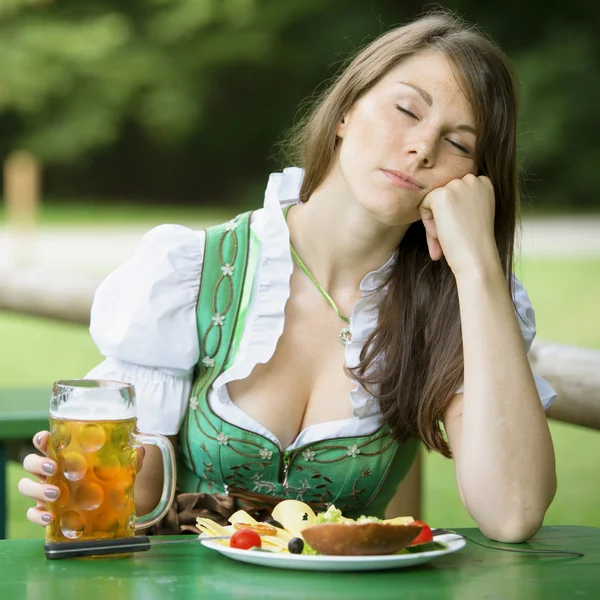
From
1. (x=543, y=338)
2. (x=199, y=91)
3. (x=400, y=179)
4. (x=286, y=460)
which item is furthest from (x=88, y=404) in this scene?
(x=199, y=91)

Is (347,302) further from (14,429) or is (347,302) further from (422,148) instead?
(14,429)

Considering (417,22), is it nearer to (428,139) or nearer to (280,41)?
(428,139)

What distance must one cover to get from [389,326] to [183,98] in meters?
17.8

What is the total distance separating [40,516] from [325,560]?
38cm

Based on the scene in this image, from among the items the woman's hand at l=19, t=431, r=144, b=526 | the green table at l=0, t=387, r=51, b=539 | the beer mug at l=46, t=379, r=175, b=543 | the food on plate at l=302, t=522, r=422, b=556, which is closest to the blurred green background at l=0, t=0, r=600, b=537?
the green table at l=0, t=387, r=51, b=539

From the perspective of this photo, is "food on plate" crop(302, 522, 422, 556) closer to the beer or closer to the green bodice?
the beer

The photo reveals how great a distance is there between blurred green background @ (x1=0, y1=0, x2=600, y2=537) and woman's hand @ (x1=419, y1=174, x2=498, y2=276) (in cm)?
1443

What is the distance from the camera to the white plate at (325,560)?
4.49ft

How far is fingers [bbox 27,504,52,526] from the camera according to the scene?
4.71ft

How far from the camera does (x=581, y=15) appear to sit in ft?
61.7

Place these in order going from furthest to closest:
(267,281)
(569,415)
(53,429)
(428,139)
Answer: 1. (569,415)
2. (267,281)
3. (428,139)
4. (53,429)

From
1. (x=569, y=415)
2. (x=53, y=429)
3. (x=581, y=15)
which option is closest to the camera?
(x=53, y=429)

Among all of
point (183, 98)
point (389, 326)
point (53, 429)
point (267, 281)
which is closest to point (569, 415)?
point (389, 326)

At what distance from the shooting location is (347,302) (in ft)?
6.87
